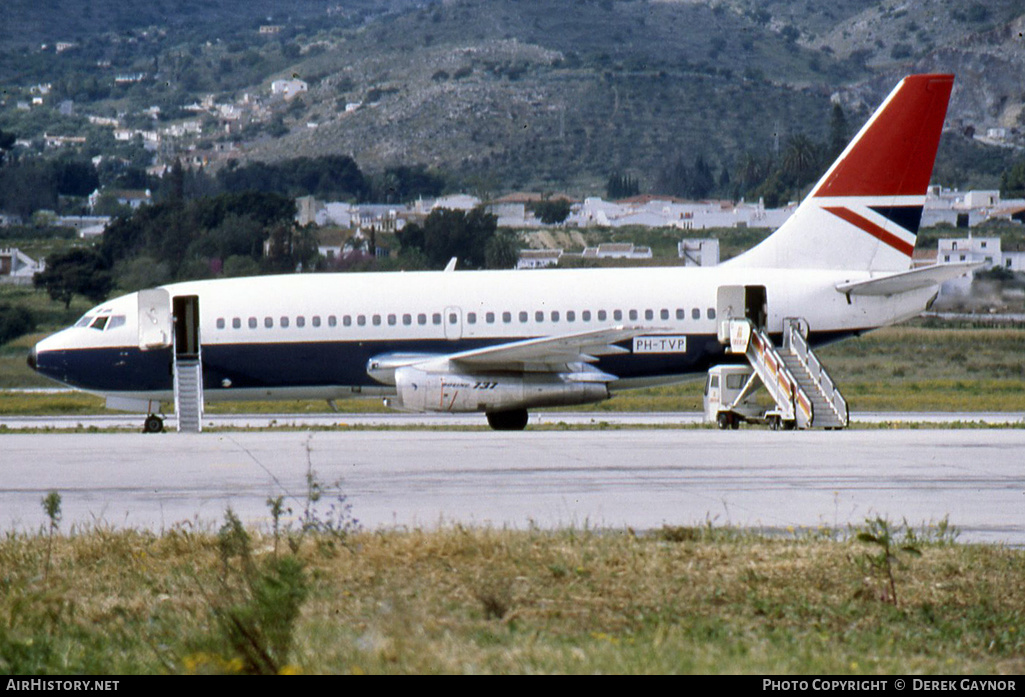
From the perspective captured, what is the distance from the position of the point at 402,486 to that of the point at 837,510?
5408mm

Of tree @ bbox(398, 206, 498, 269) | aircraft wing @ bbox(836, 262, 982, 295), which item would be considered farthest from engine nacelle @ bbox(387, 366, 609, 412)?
tree @ bbox(398, 206, 498, 269)

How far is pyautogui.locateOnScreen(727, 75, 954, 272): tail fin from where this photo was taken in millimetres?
29859

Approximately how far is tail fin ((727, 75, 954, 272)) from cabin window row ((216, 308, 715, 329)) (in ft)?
9.54

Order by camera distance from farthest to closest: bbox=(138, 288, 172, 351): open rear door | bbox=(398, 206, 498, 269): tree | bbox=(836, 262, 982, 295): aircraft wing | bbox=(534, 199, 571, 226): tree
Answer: bbox=(534, 199, 571, 226): tree, bbox=(398, 206, 498, 269): tree, bbox=(138, 288, 172, 351): open rear door, bbox=(836, 262, 982, 295): aircraft wing

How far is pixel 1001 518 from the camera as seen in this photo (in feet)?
48.6

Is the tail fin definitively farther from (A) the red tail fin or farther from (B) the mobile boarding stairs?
(B) the mobile boarding stairs

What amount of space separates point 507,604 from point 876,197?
21.7m

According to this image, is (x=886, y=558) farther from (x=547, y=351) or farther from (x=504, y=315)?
(x=504, y=315)

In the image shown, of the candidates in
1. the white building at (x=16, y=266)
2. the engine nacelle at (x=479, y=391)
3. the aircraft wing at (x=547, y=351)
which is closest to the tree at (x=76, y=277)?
the white building at (x=16, y=266)

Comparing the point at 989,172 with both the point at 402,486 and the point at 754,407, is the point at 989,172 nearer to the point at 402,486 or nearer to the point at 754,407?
the point at 754,407

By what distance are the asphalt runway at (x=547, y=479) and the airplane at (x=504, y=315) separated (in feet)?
18.3

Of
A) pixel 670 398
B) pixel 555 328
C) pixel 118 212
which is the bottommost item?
pixel 670 398

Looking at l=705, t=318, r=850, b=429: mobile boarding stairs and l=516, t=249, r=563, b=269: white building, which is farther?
l=516, t=249, r=563, b=269: white building
